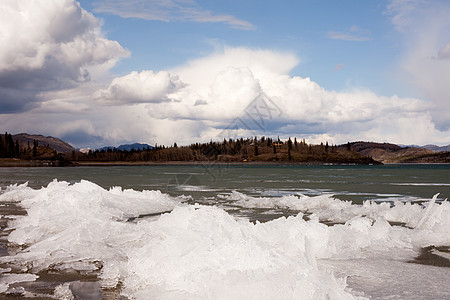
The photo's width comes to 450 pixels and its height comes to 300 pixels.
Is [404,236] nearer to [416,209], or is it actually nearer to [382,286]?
[382,286]

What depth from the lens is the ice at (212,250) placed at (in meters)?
5.30

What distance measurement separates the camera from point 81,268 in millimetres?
7027

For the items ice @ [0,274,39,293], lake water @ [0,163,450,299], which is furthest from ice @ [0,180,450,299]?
ice @ [0,274,39,293]

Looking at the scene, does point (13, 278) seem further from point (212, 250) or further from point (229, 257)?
point (229, 257)

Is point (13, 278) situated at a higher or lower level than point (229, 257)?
lower

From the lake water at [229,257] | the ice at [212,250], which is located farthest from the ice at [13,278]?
the ice at [212,250]

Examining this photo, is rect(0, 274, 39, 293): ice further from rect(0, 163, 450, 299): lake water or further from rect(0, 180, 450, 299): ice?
rect(0, 180, 450, 299): ice

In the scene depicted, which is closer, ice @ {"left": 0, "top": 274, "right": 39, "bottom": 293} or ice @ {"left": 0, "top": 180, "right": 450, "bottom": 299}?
ice @ {"left": 0, "top": 180, "right": 450, "bottom": 299}

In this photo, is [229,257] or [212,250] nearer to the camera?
[229,257]

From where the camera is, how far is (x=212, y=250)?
6285mm

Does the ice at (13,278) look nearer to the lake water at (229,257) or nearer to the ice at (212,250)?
the lake water at (229,257)

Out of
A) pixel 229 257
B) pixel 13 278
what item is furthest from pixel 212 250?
pixel 13 278

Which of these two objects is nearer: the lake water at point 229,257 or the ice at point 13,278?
the lake water at point 229,257

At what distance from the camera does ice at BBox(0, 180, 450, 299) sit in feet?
17.4
